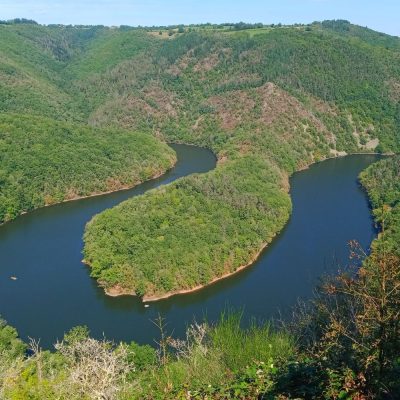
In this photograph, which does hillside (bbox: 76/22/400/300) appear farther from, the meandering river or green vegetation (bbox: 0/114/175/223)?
green vegetation (bbox: 0/114/175/223)

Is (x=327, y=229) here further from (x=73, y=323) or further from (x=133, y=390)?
(x=133, y=390)

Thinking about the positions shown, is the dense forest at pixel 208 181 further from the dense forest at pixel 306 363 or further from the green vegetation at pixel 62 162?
the green vegetation at pixel 62 162

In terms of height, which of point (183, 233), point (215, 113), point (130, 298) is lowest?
point (130, 298)

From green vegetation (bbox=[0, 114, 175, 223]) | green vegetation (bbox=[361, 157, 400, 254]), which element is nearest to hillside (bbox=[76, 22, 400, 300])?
green vegetation (bbox=[361, 157, 400, 254])

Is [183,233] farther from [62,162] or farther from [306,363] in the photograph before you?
[306,363]

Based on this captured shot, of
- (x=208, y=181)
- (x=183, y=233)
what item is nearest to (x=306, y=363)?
(x=183, y=233)

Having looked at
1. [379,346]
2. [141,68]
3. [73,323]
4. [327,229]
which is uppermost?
[141,68]

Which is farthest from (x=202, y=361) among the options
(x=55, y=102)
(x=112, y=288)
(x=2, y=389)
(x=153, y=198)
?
(x=55, y=102)
